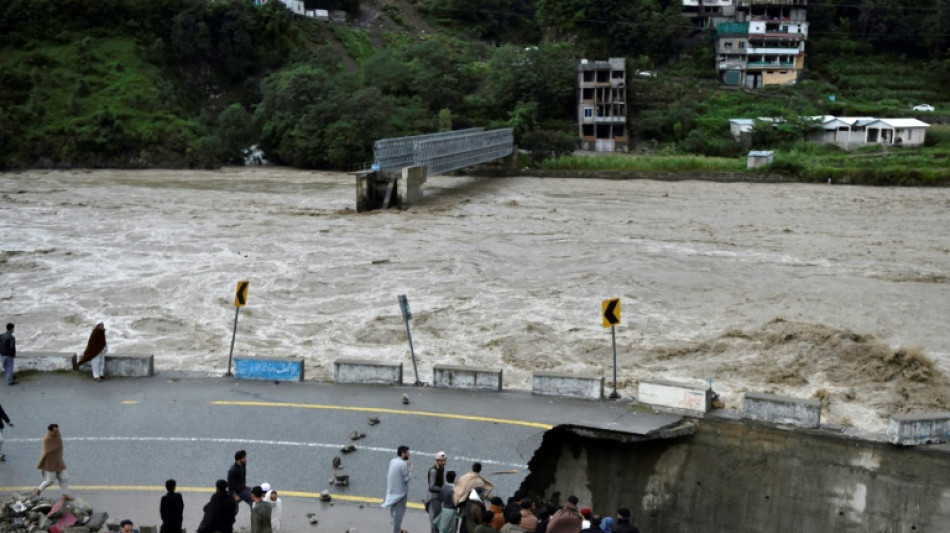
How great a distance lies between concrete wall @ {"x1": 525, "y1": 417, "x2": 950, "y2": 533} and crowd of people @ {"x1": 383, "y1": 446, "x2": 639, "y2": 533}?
2.96 meters

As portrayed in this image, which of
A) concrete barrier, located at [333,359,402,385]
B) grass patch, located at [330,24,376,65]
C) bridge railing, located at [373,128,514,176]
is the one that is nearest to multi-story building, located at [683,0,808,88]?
bridge railing, located at [373,128,514,176]

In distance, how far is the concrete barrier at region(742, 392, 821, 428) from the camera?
15.4m

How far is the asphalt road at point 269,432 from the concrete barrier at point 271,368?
9.9 inches

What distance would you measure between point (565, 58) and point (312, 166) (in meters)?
26.5

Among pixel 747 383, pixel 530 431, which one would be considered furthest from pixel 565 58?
pixel 530 431

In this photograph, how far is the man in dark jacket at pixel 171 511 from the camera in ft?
38.9

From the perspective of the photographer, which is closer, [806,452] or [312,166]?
[806,452]

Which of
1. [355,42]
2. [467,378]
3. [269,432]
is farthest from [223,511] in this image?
[355,42]

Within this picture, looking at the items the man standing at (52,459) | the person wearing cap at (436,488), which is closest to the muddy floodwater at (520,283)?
the person wearing cap at (436,488)

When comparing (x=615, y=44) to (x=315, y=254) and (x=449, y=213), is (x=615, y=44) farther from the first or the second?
(x=315, y=254)

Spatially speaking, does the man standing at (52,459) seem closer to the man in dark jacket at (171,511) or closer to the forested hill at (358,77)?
the man in dark jacket at (171,511)

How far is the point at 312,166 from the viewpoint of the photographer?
2749 inches

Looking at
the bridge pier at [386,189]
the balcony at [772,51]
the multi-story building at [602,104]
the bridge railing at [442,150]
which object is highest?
the balcony at [772,51]

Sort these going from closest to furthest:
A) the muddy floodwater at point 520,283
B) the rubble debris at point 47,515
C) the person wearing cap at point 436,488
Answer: the rubble debris at point 47,515
the person wearing cap at point 436,488
the muddy floodwater at point 520,283
